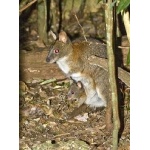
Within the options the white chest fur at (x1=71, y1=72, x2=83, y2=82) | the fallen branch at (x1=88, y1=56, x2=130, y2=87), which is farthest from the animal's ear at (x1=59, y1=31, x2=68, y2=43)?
the fallen branch at (x1=88, y1=56, x2=130, y2=87)

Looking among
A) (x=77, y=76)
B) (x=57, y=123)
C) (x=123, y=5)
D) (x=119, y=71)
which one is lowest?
(x=57, y=123)

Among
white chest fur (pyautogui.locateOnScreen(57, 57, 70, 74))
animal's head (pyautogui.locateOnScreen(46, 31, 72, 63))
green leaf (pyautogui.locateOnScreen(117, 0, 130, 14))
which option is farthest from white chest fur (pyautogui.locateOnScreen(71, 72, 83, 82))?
green leaf (pyautogui.locateOnScreen(117, 0, 130, 14))

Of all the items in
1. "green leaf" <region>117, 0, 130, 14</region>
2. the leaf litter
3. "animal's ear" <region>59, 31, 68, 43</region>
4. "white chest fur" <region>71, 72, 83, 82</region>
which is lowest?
the leaf litter

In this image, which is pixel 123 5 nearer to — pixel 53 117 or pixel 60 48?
pixel 60 48

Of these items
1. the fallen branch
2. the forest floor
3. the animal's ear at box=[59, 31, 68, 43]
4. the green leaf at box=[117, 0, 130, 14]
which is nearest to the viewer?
the green leaf at box=[117, 0, 130, 14]

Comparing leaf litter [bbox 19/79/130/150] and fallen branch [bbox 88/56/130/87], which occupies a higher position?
fallen branch [bbox 88/56/130/87]

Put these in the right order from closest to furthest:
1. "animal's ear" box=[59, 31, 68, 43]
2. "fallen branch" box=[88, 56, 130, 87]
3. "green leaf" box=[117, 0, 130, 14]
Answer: "green leaf" box=[117, 0, 130, 14], "fallen branch" box=[88, 56, 130, 87], "animal's ear" box=[59, 31, 68, 43]

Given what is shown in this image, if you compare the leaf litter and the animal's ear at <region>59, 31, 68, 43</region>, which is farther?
→ the animal's ear at <region>59, 31, 68, 43</region>

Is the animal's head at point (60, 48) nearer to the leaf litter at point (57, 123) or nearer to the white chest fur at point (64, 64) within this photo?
the white chest fur at point (64, 64)

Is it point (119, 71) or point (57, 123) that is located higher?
point (119, 71)

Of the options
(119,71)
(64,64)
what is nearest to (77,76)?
(64,64)

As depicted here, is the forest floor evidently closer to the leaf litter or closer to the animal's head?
the leaf litter
